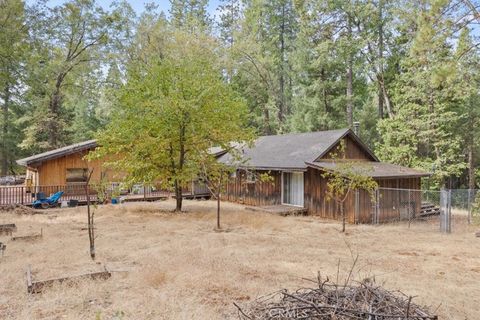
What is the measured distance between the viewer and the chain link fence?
12.8 m

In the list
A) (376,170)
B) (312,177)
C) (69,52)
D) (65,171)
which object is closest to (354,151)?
(376,170)

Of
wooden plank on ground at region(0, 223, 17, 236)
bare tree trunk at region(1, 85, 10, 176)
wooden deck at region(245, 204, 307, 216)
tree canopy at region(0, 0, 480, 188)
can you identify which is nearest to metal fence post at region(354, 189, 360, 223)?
wooden deck at region(245, 204, 307, 216)

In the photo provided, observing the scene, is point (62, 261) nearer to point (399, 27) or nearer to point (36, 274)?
point (36, 274)

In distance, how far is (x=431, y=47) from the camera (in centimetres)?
1152

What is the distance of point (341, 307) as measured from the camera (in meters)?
3.77

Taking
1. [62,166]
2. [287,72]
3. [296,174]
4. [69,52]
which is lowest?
[296,174]

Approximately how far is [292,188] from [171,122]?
21.7ft

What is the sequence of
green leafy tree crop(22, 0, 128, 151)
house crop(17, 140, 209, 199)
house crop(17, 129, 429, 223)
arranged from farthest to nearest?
1. green leafy tree crop(22, 0, 128, 151)
2. house crop(17, 140, 209, 199)
3. house crop(17, 129, 429, 223)

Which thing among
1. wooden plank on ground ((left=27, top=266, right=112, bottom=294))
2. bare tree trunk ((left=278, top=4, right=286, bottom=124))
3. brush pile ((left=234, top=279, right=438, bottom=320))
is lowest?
wooden plank on ground ((left=27, top=266, right=112, bottom=294))

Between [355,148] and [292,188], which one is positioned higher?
[355,148]

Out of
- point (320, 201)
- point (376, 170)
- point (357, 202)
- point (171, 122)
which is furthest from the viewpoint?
point (376, 170)

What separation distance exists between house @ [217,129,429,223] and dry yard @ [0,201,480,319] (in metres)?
1.62

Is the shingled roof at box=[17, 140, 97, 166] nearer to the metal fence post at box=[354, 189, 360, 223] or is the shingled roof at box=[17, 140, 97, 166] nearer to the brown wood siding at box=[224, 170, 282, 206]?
the brown wood siding at box=[224, 170, 282, 206]

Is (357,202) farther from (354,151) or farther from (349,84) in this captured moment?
(349,84)
